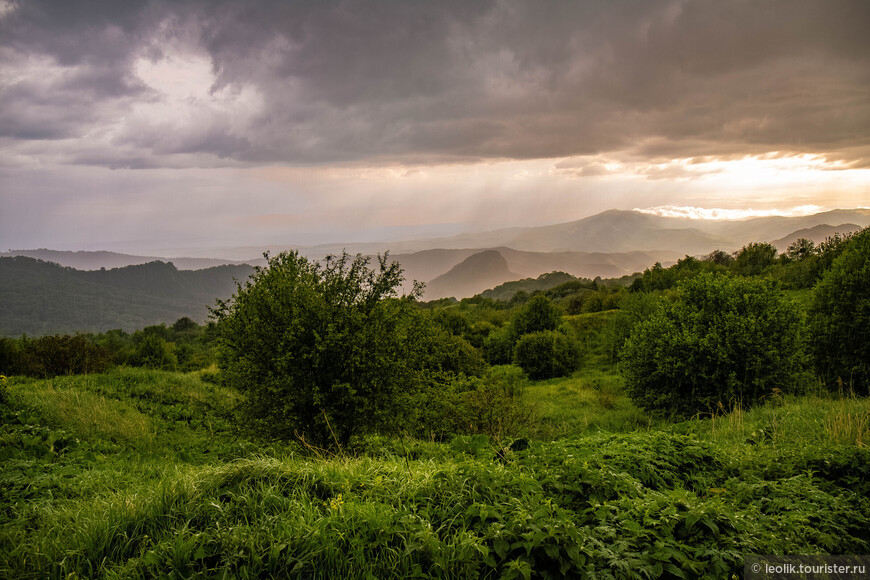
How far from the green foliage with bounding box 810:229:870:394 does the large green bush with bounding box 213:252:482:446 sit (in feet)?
63.8

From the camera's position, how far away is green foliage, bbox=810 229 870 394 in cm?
1856

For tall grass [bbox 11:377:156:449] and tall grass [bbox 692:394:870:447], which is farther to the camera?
tall grass [bbox 11:377:156:449]

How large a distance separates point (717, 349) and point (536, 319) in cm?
2890

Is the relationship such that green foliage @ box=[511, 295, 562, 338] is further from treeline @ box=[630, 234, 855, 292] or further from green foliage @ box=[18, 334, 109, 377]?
green foliage @ box=[18, 334, 109, 377]

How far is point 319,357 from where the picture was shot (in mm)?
10664

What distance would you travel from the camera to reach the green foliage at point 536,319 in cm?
4597

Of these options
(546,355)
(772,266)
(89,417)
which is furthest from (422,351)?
(772,266)

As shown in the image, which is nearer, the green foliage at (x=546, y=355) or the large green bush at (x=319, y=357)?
the large green bush at (x=319, y=357)

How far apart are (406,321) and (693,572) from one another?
9.10 m

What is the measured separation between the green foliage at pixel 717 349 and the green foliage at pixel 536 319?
25579 mm

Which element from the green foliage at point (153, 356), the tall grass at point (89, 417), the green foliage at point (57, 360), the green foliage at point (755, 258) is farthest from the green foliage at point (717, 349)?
the green foliage at point (755, 258)

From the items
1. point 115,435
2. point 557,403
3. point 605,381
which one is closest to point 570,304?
point 605,381

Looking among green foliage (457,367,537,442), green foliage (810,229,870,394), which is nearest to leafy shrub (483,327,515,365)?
green foliage (810,229,870,394)

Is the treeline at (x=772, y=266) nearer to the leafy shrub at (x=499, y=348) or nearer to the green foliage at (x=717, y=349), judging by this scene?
the leafy shrub at (x=499, y=348)
